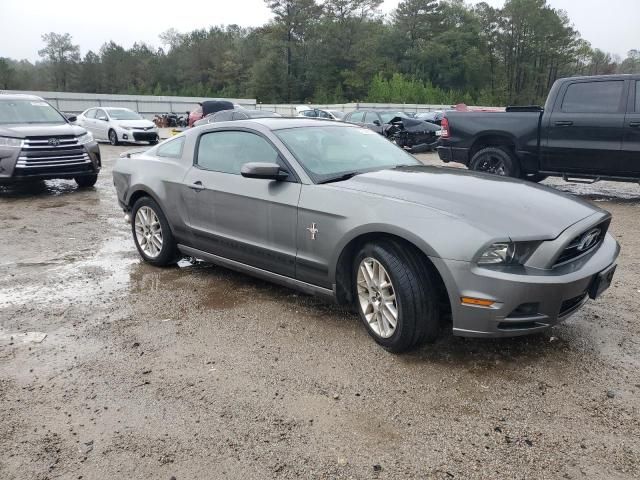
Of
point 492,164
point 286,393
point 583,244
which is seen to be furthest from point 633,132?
point 286,393

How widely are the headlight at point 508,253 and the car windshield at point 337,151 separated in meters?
1.35

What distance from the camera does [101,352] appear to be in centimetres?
371

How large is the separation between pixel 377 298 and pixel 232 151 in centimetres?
201

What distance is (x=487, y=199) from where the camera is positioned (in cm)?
347

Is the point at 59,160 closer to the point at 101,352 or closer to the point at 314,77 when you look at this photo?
the point at 101,352

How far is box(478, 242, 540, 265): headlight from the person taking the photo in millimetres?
3105

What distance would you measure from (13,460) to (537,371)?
2.86 m

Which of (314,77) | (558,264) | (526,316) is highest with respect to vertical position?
(314,77)

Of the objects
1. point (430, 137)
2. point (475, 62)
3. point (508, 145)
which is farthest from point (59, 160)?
point (475, 62)

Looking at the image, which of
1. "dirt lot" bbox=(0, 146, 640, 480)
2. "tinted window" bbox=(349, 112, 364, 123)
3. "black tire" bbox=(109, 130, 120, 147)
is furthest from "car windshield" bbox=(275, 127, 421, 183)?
"black tire" bbox=(109, 130, 120, 147)

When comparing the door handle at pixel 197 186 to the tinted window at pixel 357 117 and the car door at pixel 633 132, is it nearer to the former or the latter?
the car door at pixel 633 132

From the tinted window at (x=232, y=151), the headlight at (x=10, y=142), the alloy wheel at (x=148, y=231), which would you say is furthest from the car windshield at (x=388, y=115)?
the tinted window at (x=232, y=151)

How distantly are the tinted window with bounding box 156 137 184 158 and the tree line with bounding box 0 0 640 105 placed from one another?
6632 centimetres

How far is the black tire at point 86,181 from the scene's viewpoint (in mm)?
10724
